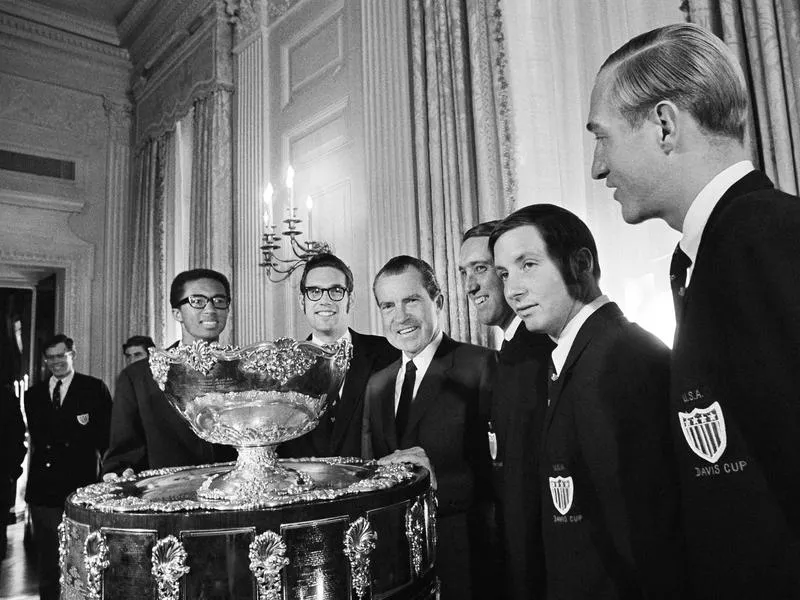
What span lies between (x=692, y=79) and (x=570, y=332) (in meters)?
0.61

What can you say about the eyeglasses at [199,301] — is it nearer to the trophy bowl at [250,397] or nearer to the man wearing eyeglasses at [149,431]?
the man wearing eyeglasses at [149,431]

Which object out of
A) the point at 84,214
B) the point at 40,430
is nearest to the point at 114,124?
the point at 84,214

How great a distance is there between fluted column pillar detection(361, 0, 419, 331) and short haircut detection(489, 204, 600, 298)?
7.27ft

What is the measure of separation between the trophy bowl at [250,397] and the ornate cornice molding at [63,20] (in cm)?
786

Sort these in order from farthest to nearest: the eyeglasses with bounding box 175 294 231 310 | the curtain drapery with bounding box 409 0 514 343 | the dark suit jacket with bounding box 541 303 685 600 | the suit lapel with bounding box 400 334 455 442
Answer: the curtain drapery with bounding box 409 0 514 343 < the eyeglasses with bounding box 175 294 231 310 < the suit lapel with bounding box 400 334 455 442 < the dark suit jacket with bounding box 541 303 685 600

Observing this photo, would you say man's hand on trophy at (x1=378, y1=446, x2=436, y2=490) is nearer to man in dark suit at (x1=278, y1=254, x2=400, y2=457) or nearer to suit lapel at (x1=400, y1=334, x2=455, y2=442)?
suit lapel at (x1=400, y1=334, x2=455, y2=442)

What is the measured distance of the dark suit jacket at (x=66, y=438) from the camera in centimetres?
421

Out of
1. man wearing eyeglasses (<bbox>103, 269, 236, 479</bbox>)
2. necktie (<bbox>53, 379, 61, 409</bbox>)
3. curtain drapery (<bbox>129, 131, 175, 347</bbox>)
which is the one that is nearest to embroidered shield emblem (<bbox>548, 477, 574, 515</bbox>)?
man wearing eyeglasses (<bbox>103, 269, 236, 479</bbox>)

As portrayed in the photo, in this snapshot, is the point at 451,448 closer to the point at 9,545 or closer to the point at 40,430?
the point at 40,430

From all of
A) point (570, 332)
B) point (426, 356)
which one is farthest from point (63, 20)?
point (570, 332)

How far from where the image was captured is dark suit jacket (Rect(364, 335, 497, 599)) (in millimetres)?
1725

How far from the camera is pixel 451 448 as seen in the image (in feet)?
6.00

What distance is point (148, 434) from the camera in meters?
2.05

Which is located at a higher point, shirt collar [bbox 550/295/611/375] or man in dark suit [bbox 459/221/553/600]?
shirt collar [bbox 550/295/611/375]
